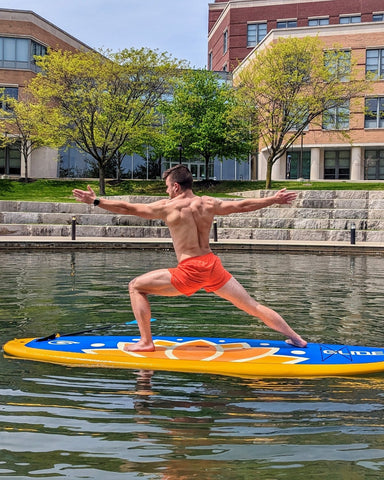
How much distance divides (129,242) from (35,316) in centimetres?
1557

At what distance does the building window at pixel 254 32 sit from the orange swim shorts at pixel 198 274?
222ft

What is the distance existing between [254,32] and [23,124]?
33.7 metres

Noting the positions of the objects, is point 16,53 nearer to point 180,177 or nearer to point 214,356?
point 180,177

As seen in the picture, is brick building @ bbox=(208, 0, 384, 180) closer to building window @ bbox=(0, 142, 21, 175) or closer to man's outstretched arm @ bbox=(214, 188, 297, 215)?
building window @ bbox=(0, 142, 21, 175)

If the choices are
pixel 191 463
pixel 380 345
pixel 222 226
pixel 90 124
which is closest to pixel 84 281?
pixel 380 345

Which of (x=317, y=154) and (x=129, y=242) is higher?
(x=317, y=154)

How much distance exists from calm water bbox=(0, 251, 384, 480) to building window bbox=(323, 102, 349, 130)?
3749cm

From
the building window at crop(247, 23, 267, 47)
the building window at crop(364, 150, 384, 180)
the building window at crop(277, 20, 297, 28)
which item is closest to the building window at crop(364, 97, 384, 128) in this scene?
the building window at crop(364, 150, 384, 180)

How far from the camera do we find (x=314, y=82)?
42.1 meters

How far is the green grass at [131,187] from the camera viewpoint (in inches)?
1603

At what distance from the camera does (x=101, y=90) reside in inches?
1619

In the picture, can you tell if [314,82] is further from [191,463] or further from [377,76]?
[191,463]

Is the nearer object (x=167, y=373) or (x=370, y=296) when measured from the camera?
(x=167, y=373)

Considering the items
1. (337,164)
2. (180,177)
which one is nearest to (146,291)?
(180,177)
